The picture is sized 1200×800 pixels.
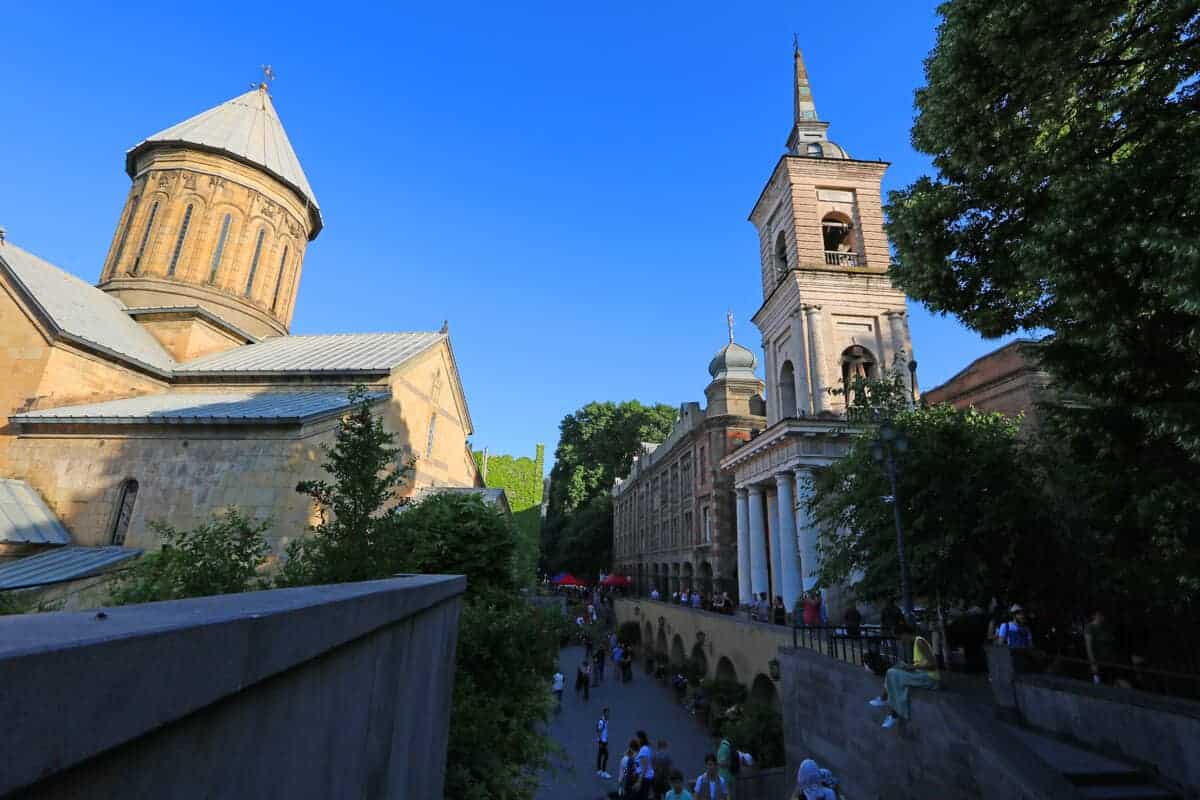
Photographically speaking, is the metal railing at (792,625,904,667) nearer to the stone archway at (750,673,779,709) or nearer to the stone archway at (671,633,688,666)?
the stone archway at (750,673,779,709)

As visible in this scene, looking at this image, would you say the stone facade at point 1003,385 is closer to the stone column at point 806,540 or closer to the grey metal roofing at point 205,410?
the stone column at point 806,540

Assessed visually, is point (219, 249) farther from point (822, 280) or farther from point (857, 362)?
point (857, 362)

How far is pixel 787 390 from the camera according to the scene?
77.7ft

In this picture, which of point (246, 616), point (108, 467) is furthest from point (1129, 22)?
point (108, 467)

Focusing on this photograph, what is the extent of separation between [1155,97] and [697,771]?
15.6 metres

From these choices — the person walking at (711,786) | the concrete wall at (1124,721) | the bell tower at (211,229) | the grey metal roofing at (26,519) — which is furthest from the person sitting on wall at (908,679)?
the bell tower at (211,229)

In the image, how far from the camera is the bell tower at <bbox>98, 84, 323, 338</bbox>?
2472 cm

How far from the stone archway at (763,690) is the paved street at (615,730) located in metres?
1.99

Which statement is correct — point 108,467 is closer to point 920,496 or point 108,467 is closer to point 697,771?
point 697,771

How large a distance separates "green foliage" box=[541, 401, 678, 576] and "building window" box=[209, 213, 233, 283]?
119 feet

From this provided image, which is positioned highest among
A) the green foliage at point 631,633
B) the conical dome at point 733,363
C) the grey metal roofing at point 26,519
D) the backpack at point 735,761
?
the conical dome at point 733,363

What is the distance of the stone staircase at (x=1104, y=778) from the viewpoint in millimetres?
6555

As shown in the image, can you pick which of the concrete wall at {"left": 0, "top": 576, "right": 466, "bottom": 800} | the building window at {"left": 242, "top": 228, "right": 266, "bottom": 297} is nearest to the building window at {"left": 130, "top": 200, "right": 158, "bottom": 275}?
the building window at {"left": 242, "top": 228, "right": 266, "bottom": 297}

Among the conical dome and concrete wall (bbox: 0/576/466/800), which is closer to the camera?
concrete wall (bbox: 0/576/466/800)
